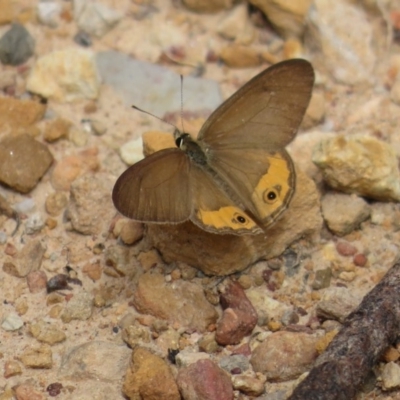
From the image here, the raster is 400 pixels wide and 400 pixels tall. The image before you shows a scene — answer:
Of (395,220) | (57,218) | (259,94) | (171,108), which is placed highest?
(259,94)

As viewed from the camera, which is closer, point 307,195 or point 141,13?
point 307,195

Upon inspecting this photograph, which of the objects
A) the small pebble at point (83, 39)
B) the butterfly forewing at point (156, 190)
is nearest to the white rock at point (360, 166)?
the butterfly forewing at point (156, 190)

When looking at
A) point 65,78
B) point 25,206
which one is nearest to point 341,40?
point 65,78

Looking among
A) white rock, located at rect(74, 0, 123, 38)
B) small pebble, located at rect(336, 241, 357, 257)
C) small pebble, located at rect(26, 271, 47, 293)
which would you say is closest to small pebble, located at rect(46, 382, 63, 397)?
small pebble, located at rect(26, 271, 47, 293)

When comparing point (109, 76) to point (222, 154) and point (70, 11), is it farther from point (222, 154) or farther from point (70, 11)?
point (222, 154)

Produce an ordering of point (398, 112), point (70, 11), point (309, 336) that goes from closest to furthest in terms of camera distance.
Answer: point (309, 336)
point (398, 112)
point (70, 11)

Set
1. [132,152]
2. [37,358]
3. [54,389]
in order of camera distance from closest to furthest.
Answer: [54,389]
[37,358]
[132,152]

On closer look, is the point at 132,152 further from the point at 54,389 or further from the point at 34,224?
the point at 54,389

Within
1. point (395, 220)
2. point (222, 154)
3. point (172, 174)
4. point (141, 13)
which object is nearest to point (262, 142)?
point (222, 154)
